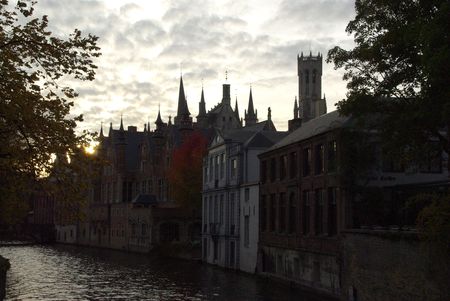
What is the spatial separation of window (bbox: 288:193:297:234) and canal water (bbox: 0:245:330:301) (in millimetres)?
4009

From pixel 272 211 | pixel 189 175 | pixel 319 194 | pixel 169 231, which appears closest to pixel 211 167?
pixel 189 175

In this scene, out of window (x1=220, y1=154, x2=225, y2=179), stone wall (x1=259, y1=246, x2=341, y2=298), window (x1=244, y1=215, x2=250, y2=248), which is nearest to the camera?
stone wall (x1=259, y1=246, x2=341, y2=298)

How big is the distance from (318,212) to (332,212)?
226 centimetres

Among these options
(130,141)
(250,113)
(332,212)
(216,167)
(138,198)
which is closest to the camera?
(332,212)

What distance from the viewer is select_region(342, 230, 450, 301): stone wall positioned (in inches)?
936

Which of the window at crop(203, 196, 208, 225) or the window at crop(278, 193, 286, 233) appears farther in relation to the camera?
the window at crop(203, 196, 208, 225)

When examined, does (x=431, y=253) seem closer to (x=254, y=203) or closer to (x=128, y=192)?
(x=254, y=203)

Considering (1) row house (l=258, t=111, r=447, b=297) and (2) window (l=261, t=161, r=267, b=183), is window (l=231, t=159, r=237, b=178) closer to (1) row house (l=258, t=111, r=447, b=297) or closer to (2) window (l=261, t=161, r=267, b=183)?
(2) window (l=261, t=161, r=267, b=183)

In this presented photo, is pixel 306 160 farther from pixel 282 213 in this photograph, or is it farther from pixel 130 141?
pixel 130 141

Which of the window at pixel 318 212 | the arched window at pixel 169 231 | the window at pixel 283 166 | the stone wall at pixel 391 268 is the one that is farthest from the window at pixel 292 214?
the arched window at pixel 169 231

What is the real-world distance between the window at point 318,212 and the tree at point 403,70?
12710 mm

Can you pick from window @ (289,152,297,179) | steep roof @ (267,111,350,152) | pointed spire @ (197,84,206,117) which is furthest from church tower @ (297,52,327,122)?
window @ (289,152,297,179)

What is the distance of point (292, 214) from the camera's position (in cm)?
4531

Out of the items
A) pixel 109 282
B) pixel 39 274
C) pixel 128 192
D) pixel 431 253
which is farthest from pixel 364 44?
pixel 128 192
